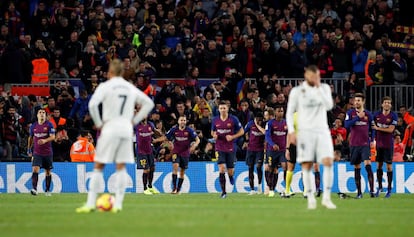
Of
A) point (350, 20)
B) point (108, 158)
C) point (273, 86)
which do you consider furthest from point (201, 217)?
point (350, 20)

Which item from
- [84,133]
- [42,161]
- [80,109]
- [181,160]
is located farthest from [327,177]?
[80,109]

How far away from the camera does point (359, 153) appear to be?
23156mm

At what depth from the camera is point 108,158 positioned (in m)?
15.7

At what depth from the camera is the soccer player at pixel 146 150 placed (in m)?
26.7

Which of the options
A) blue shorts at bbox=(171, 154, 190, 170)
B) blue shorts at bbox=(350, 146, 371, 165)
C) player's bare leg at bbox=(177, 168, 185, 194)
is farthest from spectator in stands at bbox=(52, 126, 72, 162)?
blue shorts at bbox=(350, 146, 371, 165)

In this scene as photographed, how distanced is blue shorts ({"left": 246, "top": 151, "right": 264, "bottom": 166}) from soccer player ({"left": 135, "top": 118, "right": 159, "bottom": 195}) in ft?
8.37

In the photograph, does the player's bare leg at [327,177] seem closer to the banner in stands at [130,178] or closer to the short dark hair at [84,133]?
the banner in stands at [130,178]

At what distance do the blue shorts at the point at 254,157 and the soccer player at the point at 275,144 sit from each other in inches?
29.1

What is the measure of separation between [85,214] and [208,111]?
46.9 ft

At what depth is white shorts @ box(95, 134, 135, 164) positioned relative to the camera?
1570 cm

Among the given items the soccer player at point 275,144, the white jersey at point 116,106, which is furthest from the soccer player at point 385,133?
the white jersey at point 116,106

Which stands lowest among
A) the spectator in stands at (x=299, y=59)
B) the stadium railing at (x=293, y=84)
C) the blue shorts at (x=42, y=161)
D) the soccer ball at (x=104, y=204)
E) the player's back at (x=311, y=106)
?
the soccer ball at (x=104, y=204)

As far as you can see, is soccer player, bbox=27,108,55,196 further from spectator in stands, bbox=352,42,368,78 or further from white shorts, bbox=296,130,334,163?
spectator in stands, bbox=352,42,368,78

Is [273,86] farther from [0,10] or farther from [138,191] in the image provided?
[0,10]
